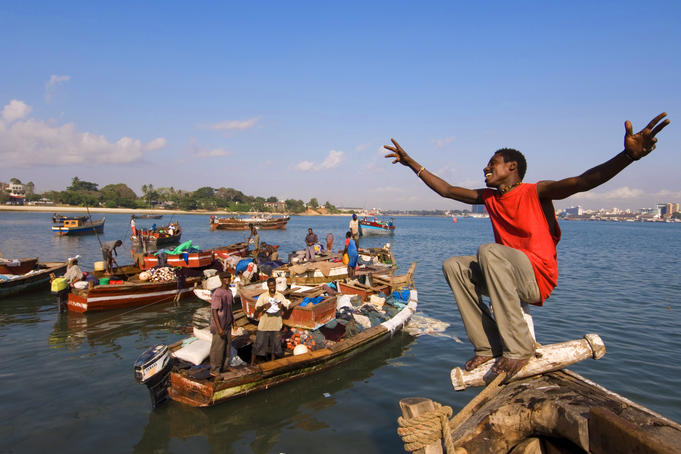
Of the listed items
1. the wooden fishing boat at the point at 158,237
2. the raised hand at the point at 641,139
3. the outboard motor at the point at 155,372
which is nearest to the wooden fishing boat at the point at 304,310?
the outboard motor at the point at 155,372

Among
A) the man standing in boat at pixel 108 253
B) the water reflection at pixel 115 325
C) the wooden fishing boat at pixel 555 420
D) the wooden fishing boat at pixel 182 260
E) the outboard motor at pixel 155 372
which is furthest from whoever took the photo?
the wooden fishing boat at pixel 182 260

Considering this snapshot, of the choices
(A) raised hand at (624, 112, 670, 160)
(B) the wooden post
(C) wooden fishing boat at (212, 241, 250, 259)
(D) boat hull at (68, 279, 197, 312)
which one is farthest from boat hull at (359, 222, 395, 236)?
(A) raised hand at (624, 112, 670, 160)

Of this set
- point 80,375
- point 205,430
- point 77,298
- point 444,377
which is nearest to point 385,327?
point 444,377

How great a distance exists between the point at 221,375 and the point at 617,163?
784cm

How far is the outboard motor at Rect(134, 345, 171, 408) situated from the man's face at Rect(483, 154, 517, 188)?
7.32 m

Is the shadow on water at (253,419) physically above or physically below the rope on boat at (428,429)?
below

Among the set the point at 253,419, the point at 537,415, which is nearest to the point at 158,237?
the point at 253,419

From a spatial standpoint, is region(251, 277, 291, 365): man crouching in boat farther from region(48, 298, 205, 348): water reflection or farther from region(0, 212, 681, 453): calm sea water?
region(48, 298, 205, 348): water reflection

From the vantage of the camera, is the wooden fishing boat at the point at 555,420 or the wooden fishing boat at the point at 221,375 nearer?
the wooden fishing boat at the point at 555,420

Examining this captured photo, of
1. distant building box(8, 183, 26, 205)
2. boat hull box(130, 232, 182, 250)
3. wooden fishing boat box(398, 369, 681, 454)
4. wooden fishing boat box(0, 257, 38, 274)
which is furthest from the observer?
distant building box(8, 183, 26, 205)

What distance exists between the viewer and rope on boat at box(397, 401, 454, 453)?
2.38m

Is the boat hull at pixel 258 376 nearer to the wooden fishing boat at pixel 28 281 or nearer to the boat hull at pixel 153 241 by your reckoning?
the wooden fishing boat at pixel 28 281

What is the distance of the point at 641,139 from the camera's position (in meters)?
2.10

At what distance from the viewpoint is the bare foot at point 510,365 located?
261 centimetres
